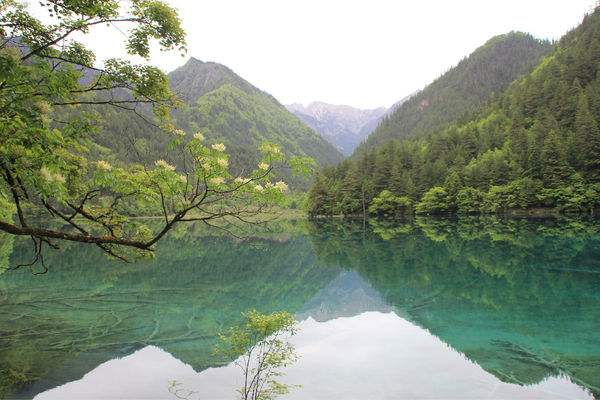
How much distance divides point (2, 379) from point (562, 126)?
116 m

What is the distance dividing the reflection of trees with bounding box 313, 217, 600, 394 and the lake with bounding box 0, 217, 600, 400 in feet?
0.32

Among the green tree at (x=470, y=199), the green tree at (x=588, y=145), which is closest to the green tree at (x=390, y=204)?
the green tree at (x=470, y=199)

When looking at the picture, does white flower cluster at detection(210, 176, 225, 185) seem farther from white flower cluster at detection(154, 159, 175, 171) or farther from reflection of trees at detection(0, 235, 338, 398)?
reflection of trees at detection(0, 235, 338, 398)

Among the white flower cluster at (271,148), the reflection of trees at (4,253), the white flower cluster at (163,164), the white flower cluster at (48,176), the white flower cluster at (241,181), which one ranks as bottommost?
the reflection of trees at (4,253)

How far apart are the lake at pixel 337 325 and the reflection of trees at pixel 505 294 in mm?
96

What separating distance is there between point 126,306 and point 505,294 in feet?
70.5

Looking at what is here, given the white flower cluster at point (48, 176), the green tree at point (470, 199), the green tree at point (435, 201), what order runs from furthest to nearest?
1. the green tree at point (435, 201)
2. the green tree at point (470, 199)
3. the white flower cluster at point (48, 176)

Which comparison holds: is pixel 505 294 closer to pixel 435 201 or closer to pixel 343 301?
pixel 343 301

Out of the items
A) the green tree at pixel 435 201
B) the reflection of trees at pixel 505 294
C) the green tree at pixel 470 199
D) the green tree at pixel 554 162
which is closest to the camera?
the reflection of trees at pixel 505 294

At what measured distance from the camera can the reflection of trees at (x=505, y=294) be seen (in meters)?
14.7

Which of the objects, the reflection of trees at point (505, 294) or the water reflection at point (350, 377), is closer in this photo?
the water reflection at point (350, 377)

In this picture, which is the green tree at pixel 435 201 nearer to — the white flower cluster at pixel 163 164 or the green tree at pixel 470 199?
the green tree at pixel 470 199

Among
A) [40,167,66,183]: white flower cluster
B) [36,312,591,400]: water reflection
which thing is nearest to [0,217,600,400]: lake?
[36,312,591,400]: water reflection

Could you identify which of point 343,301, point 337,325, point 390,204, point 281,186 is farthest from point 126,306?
point 390,204
